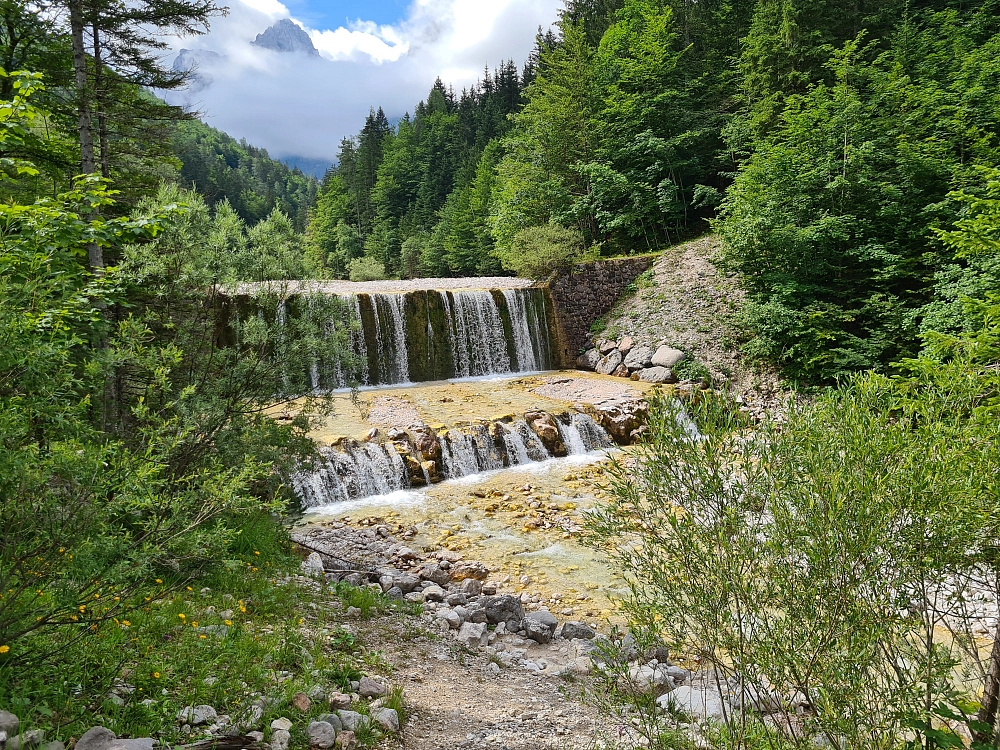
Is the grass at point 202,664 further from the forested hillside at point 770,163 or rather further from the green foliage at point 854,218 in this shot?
the green foliage at point 854,218

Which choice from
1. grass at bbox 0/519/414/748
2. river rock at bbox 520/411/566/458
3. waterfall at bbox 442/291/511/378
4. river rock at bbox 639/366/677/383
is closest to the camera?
grass at bbox 0/519/414/748

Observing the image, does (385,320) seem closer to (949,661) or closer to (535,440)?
(535,440)

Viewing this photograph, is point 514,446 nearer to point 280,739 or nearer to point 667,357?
point 667,357

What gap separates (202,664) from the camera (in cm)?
359

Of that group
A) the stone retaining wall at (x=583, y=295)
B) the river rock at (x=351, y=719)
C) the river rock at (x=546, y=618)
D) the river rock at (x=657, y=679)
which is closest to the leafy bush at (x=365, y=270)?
the stone retaining wall at (x=583, y=295)

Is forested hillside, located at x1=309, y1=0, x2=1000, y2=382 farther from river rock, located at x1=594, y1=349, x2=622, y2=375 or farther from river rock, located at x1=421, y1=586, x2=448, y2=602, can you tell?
river rock, located at x1=594, y1=349, x2=622, y2=375

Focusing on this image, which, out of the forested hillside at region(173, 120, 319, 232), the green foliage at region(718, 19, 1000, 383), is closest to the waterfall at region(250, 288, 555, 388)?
the green foliage at region(718, 19, 1000, 383)

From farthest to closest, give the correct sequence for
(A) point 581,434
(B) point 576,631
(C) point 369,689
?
(A) point 581,434 → (B) point 576,631 → (C) point 369,689

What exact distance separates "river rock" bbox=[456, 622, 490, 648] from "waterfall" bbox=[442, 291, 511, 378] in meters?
14.0

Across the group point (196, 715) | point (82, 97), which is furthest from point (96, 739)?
point (82, 97)

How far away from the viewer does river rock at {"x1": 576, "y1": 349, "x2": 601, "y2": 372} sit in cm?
1988

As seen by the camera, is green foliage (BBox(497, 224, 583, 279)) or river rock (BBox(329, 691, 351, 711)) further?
green foliage (BBox(497, 224, 583, 279))

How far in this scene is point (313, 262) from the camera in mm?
6832

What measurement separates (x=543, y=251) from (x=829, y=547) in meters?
19.7
